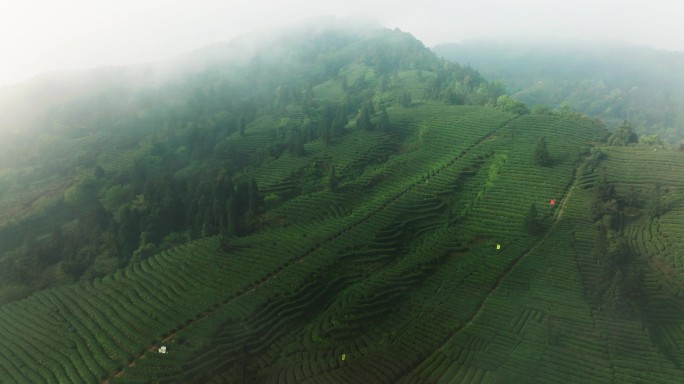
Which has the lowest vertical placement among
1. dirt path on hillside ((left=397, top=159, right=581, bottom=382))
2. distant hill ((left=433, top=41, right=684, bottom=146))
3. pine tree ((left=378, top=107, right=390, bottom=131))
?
distant hill ((left=433, top=41, right=684, bottom=146))

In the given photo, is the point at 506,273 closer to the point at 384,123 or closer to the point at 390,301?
the point at 390,301

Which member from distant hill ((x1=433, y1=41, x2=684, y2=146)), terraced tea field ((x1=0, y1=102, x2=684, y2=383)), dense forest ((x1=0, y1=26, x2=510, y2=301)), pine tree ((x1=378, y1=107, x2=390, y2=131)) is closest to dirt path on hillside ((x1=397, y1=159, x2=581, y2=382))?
terraced tea field ((x1=0, y1=102, x2=684, y2=383))

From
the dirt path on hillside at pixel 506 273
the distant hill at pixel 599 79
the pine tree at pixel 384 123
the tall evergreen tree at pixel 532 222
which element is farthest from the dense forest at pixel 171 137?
the distant hill at pixel 599 79

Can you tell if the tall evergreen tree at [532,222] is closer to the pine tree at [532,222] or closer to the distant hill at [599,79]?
the pine tree at [532,222]

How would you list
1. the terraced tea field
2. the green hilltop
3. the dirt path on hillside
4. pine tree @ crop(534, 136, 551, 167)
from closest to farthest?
the terraced tea field < the green hilltop < the dirt path on hillside < pine tree @ crop(534, 136, 551, 167)

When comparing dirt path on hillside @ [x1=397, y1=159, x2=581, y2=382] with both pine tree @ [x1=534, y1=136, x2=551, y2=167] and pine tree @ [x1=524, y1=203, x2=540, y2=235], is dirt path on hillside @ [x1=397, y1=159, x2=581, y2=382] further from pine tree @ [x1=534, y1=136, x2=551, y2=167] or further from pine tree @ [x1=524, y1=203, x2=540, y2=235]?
pine tree @ [x1=534, y1=136, x2=551, y2=167]

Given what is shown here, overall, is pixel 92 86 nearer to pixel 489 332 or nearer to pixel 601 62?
pixel 489 332

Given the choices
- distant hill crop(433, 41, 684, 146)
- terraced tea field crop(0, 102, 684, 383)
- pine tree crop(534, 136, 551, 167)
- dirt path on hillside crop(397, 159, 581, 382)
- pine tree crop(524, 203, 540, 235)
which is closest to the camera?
terraced tea field crop(0, 102, 684, 383)
